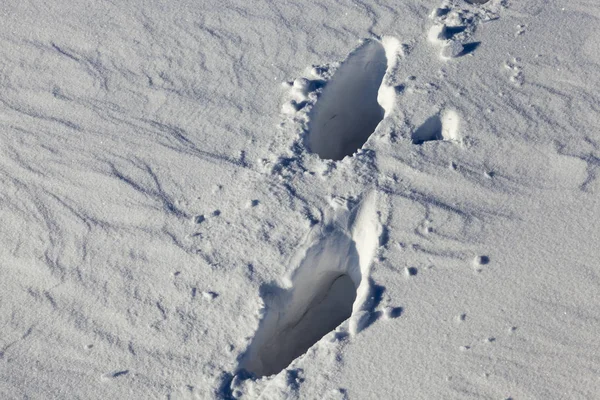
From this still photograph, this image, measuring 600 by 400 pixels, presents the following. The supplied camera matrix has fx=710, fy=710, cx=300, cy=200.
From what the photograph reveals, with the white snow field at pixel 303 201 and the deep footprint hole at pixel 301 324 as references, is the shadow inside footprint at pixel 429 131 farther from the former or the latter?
the deep footprint hole at pixel 301 324

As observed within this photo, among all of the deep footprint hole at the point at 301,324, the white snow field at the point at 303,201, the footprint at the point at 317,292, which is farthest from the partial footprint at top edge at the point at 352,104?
the deep footprint hole at the point at 301,324

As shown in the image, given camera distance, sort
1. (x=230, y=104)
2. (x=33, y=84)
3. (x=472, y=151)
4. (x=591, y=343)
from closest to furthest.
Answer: (x=591, y=343) < (x=472, y=151) < (x=230, y=104) < (x=33, y=84)

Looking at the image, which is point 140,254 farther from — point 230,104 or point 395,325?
point 395,325

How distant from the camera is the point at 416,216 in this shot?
3.14 metres

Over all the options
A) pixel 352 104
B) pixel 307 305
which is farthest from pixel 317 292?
pixel 352 104

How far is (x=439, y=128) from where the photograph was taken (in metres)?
3.52

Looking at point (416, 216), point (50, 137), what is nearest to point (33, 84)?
point (50, 137)

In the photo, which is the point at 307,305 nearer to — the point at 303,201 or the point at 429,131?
the point at 303,201

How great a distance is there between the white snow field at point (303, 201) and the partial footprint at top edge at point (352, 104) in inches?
0.5

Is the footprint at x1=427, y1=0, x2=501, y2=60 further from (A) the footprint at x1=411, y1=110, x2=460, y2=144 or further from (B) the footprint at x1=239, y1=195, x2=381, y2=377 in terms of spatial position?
(B) the footprint at x1=239, y1=195, x2=381, y2=377

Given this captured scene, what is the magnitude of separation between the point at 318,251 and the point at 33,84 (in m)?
2.00

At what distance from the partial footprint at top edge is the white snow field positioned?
0.5 inches

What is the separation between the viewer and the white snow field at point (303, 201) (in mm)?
2795

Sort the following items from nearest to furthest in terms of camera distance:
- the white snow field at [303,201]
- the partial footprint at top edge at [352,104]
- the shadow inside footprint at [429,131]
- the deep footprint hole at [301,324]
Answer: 1. the white snow field at [303,201]
2. the deep footprint hole at [301,324]
3. the shadow inside footprint at [429,131]
4. the partial footprint at top edge at [352,104]
